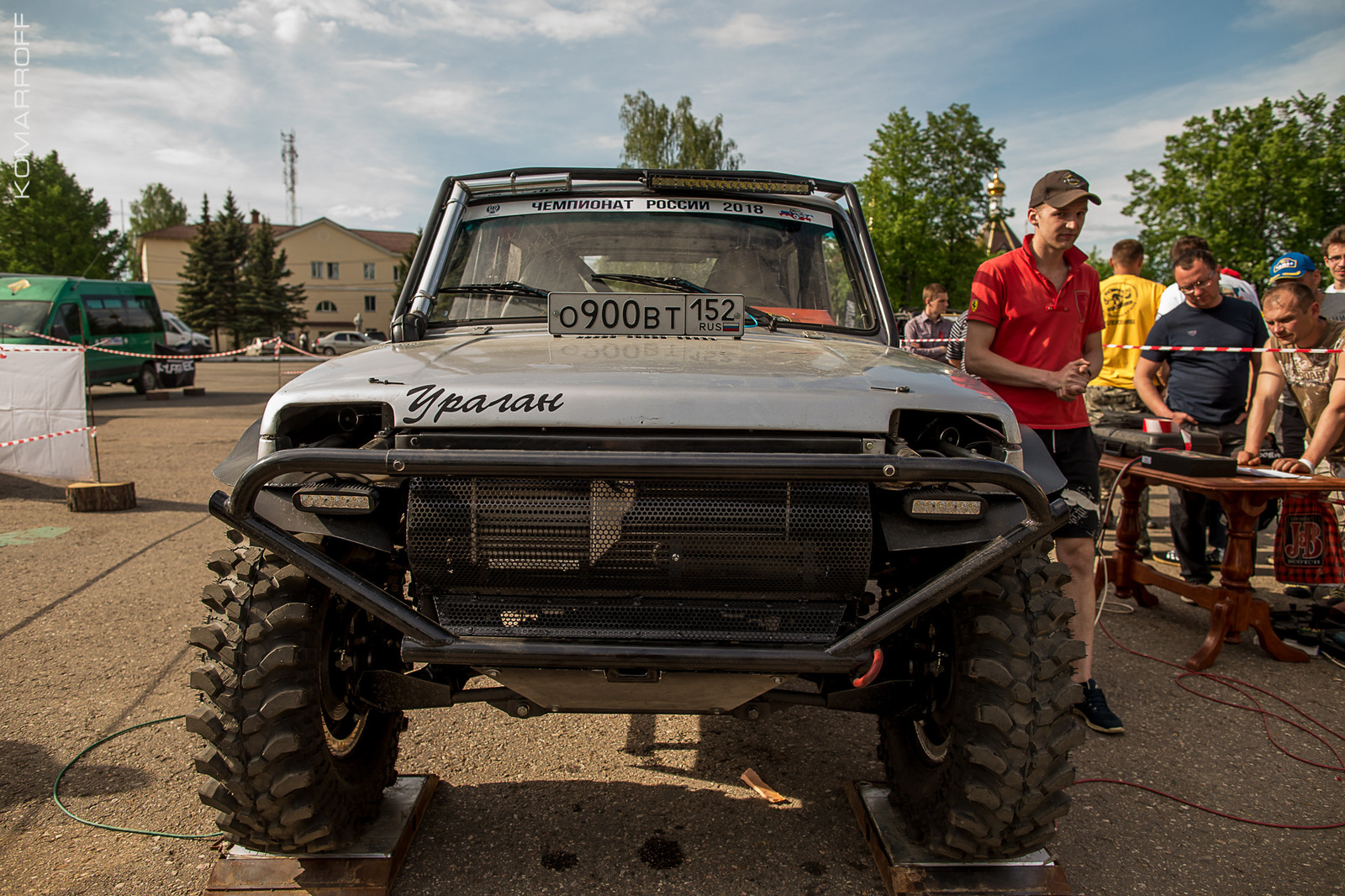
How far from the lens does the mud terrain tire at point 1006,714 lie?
2066mm

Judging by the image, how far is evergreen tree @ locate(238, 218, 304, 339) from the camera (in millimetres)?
49094

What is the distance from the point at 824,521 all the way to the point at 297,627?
1315 mm

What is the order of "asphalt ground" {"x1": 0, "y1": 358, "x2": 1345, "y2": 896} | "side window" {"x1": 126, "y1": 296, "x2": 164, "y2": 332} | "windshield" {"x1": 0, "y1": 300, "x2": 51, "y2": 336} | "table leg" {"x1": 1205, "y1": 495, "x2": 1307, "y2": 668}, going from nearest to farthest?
1. "asphalt ground" {"x1": 0, "y1": 358, "x2": 1345, "y2": 896}
2. "table leg" {"x1": 1205, "y1": 495, "x2": 1307, "y2": 668}
3. "windshield" {"x1": 0, "y1": 300, "x2": 51, "y2": 336}
4. "side window" {"x1": 126, "y1": 296, "x2": 164, "y2": 332}

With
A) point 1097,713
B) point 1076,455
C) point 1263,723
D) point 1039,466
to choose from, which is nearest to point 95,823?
point 1039,466

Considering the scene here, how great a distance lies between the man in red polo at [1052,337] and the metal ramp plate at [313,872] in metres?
2.75

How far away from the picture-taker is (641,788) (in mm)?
2982

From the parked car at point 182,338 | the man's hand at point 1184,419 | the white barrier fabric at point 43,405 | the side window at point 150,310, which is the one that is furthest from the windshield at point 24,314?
the man's hand at point 1184,419

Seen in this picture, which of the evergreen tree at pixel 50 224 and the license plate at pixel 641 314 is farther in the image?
the evergreen tree at pixel 50 224

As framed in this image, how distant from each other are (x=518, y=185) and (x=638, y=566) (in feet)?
6.88

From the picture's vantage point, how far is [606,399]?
2.01 m

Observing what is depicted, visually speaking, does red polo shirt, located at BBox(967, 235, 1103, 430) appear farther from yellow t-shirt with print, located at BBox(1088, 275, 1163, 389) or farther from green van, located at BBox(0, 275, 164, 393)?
green van, located at BBox(0, 275, 164, 393)

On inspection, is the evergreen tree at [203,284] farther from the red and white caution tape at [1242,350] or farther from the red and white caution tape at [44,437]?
the red and white caution tape at [1242,350]

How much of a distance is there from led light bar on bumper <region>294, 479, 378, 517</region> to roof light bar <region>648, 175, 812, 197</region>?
78.7 inches

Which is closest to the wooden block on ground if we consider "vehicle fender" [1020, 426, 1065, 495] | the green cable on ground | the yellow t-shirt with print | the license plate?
the green cable on ground
